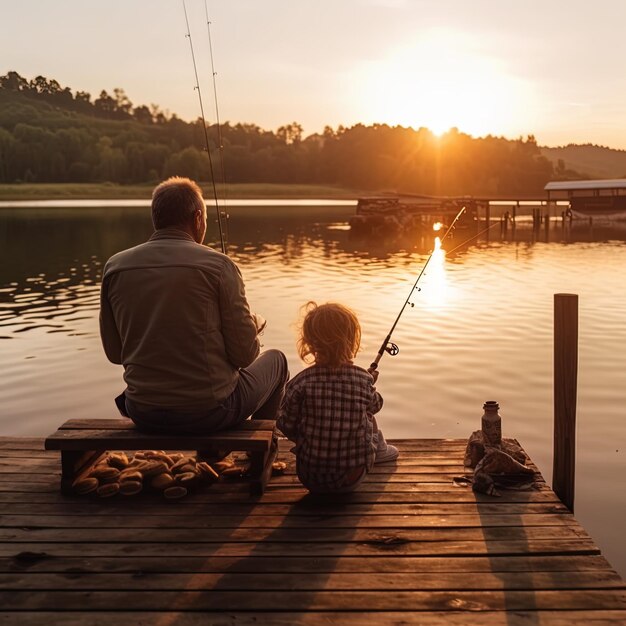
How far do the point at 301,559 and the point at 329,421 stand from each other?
87 centimetres

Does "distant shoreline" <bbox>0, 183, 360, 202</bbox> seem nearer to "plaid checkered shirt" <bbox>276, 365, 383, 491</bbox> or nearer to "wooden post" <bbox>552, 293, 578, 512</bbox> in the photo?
"wooden post" <bbox>552, 293, 578, 512</bbox>

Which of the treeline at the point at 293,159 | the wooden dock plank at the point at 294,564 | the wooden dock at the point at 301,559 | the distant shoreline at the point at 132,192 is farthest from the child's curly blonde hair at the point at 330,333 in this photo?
the treeline at the point at 293,159

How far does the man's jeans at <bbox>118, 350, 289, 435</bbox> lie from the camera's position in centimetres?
465

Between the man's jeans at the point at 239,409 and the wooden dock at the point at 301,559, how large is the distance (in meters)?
0.46

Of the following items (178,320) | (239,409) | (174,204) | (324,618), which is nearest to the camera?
(324,618)

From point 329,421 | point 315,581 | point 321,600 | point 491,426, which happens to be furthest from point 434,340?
point 321,600

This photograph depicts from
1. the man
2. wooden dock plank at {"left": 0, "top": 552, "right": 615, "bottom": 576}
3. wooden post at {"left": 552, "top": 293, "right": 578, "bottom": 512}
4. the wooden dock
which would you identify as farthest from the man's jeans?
wooden post at {"left": 552, "top": 293, "right": 578, "bottom": 512}

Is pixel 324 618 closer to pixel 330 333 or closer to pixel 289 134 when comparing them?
pixel 330 333

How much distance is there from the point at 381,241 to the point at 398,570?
43.0 meters

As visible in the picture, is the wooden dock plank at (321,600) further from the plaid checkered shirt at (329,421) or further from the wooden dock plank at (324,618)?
the plaid checkered shirt at (329,421)

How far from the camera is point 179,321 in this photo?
4461 mm

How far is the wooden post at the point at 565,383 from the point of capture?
5402 millimetres

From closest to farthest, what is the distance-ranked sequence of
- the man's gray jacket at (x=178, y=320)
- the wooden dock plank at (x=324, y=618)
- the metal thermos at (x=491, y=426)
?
the wooden dock plank at (x=324, y=618) → the man's gray jacket at (x=178, y=320) → the metal thermos at (x=491, y=426)

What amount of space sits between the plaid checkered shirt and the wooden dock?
0.73 feet
